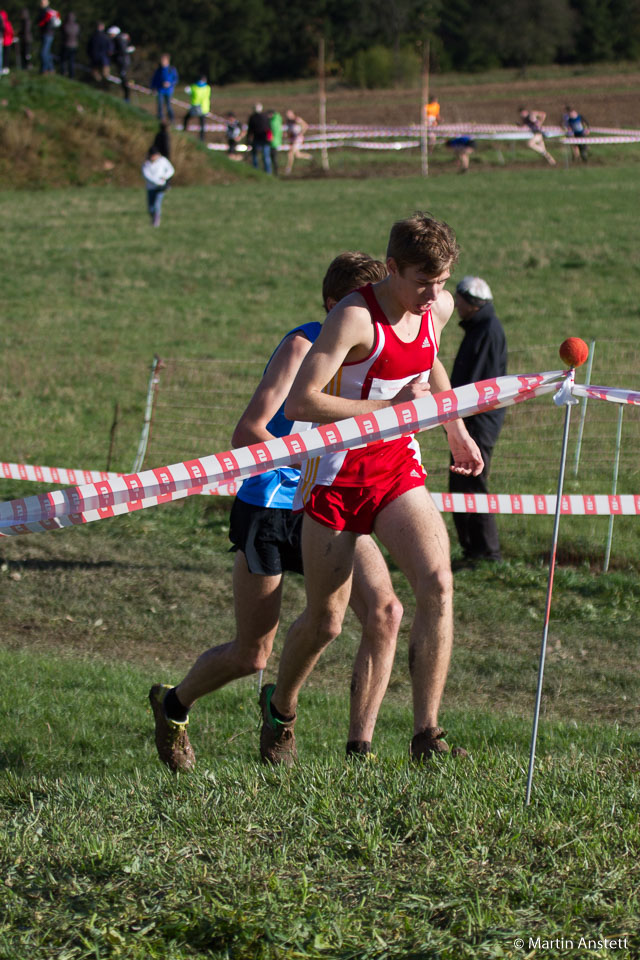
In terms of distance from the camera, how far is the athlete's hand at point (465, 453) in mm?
4664

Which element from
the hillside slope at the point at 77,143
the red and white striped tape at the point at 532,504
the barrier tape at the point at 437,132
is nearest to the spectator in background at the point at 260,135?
the hillside slope at the point at 77,143

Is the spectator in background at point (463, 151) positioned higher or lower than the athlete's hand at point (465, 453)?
higher

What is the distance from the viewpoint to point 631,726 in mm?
5648

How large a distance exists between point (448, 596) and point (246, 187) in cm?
2686

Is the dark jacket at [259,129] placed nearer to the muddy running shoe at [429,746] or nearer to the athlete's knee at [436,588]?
the athlete's knee at [436,588]

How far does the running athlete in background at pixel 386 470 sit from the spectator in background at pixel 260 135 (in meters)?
28.6

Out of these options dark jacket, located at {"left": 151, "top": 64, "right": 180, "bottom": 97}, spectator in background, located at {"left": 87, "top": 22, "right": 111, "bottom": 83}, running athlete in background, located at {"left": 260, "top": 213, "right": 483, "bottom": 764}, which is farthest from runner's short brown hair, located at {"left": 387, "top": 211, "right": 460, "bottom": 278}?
spectator in background, located at {"left": 87, "top": 22, "right": 111, "bottom": 83}

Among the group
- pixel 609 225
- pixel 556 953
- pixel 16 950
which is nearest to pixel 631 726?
pixel 556 953

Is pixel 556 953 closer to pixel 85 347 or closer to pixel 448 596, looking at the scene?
pixel 448 596

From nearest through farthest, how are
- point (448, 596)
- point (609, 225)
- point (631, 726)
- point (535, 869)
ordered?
point (535, 869)
point (448, 596)
point (631, 726)
point (609, 225)

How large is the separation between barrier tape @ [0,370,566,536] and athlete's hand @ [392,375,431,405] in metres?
0.04

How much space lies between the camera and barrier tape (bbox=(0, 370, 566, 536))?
4.17 m

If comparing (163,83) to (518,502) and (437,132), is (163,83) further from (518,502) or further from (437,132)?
(518,502)

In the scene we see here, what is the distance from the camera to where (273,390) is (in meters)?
4.51
